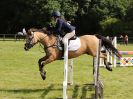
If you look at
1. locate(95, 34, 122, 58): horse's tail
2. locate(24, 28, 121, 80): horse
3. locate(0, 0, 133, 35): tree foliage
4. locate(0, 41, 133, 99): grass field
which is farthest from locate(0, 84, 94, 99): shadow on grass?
locate(0, 0, 133, 35): tree foliage

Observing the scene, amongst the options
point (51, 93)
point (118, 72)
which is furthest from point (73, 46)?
point (118, 72)

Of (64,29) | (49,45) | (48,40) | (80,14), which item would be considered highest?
(80,14)

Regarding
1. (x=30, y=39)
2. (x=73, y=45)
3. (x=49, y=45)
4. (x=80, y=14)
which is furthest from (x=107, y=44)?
(x=80, y=14)

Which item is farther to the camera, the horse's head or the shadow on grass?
the horse's head

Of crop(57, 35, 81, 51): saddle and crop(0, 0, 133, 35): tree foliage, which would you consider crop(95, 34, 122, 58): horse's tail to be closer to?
crop(57, 35, 81, 51): saddle

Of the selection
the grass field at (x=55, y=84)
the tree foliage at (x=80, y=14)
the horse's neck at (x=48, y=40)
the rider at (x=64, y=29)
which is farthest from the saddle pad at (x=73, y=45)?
the tree foliage at (x=80, y=14)

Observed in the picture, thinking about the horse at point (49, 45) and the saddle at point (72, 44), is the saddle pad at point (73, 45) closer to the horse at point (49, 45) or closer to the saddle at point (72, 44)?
the saddle at point (72, 44)

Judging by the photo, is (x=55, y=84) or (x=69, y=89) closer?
(x=69, y=89)

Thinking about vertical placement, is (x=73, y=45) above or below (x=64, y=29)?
below

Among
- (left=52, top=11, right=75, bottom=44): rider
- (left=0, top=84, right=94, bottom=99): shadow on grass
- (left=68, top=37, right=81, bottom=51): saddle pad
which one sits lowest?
(left=0, top=84, right=94, bottom=99): shadow on grass

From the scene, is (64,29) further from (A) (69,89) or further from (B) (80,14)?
(B) (80,14)

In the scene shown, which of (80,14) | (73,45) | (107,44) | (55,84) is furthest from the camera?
(80,14)

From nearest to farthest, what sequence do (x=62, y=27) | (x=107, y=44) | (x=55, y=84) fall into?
(x=62, y=27)
(x=107, y=44)
(x=55, y=84)

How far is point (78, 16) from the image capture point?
6944cm
